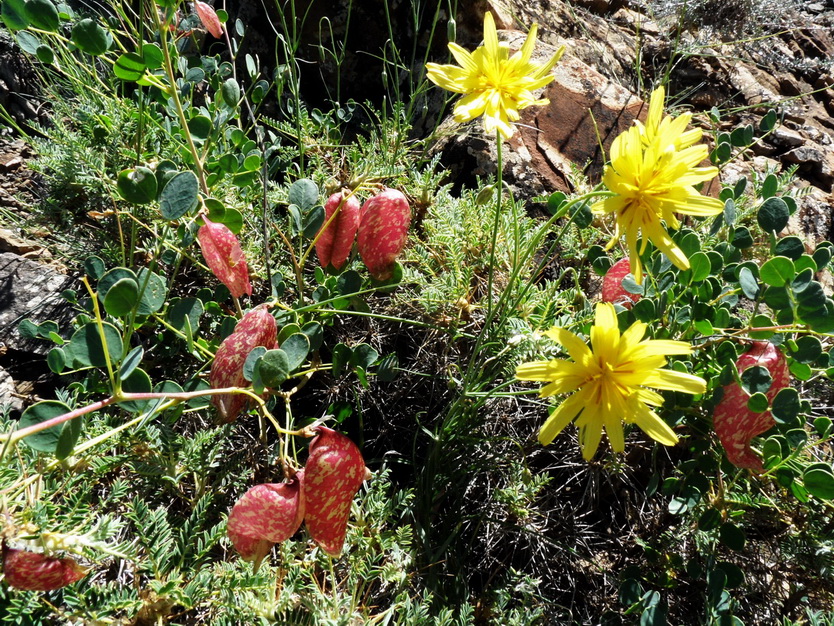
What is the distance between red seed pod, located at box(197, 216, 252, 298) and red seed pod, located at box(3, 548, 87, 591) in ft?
1.69

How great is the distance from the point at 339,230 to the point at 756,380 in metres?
0.86

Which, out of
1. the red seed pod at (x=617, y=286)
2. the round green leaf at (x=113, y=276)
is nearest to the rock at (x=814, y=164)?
the red seed pod at (x=617, y=286)

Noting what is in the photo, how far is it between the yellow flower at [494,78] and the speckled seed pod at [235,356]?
0.53 m

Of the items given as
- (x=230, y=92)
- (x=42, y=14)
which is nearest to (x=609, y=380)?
(x=230, y=92)

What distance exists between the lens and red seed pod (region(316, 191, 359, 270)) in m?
1.27

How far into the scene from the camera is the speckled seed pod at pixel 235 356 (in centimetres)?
98

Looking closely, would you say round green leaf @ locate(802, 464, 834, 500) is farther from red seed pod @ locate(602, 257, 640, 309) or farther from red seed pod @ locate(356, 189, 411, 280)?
red seed pod @ locate(356, 189, 411, 280)

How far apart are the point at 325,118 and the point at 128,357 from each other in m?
1.42

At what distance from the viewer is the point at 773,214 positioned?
1.21 metres

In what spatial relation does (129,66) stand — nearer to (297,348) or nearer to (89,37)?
(89,37)

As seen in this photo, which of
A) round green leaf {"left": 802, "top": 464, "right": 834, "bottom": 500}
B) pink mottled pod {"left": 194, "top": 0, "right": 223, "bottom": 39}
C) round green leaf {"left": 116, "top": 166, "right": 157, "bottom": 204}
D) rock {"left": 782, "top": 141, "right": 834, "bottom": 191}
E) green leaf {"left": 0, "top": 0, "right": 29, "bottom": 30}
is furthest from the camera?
rock {"left": 782, "top": 141, "right": 834, "bottom": 191}

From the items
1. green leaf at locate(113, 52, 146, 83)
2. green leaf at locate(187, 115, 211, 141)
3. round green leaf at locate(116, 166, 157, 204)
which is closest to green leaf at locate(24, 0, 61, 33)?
green leaf at locate(113, 52, 146, 83)

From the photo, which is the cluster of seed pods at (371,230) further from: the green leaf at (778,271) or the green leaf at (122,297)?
the green leaf at (778,271)

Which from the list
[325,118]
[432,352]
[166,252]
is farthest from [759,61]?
[166,252]
